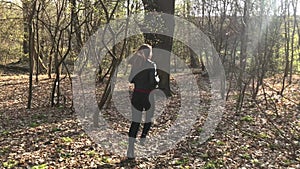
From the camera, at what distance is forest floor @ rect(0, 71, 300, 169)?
541cm

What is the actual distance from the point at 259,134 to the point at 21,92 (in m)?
9.22

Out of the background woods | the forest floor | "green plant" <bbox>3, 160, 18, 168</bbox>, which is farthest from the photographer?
the background woods

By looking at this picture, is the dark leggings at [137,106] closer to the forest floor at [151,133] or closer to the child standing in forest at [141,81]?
the child standing in forest at [141,81]

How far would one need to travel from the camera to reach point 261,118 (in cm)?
911

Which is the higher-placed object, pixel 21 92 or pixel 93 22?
pixel 93 22

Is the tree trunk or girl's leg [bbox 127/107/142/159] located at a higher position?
the tree trunk

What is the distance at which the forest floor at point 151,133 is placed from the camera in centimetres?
541

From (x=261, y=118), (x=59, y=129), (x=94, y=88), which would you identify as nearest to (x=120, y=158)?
(x=59, y=129)

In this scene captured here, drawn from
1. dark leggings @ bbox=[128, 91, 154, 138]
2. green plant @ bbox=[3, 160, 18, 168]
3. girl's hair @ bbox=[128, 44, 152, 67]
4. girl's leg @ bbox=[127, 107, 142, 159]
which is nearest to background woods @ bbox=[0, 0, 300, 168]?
green plant @ bbox=[3, 160, 18, 168]

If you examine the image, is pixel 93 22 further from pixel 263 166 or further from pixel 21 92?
pixel 263 166

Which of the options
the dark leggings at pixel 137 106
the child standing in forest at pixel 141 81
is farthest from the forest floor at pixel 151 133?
the child standing in forest at pixel 141 81

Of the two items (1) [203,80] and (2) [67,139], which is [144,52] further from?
(1) [203,80]

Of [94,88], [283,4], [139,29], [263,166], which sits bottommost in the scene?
[263,166]

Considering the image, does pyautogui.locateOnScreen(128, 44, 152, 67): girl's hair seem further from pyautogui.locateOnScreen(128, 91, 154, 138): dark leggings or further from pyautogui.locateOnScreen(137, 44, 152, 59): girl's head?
pyautogui.locateOnScreen(128, 91, 154, 138): dark leggings
